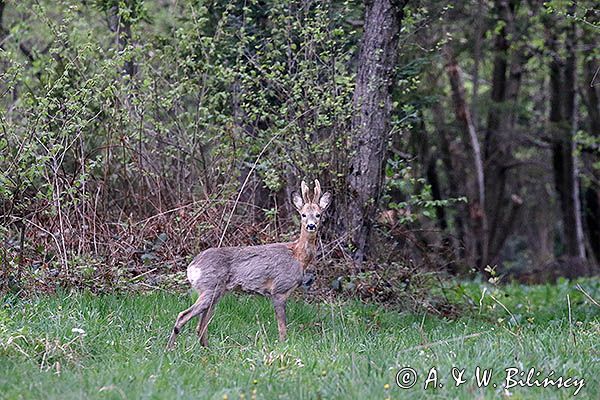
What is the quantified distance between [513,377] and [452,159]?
51.2 ft

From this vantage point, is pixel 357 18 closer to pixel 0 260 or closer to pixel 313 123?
pixel 313 123

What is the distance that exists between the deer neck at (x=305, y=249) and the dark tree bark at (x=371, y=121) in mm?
1990

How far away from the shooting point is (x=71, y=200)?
1027 centimetres

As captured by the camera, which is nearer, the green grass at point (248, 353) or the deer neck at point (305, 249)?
the green grass at point (248, 353)

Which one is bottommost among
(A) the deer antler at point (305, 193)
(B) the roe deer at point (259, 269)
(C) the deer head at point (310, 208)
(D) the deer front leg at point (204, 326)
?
(D) the deer front leg at point (204, 326)

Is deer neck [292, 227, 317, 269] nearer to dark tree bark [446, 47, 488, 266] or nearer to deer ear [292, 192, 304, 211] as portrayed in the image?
deer ear [292, 192, 304, 211]

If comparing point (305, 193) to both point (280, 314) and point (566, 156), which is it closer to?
point (280, 314)

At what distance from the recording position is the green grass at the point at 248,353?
6.13 meters

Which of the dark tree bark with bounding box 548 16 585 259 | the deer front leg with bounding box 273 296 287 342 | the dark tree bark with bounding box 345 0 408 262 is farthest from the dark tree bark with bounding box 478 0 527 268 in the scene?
the deer front leg with bounding box 273 296 287 342

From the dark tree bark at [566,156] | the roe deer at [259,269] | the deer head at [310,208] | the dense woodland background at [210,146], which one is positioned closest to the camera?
the roe deer at [259,269]

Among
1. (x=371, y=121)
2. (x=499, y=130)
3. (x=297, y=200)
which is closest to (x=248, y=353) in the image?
(x=297, y=200)

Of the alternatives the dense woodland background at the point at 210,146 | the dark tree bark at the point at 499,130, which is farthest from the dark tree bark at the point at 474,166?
the dense woodland background at the point at 210,146

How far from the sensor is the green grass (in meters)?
6.13

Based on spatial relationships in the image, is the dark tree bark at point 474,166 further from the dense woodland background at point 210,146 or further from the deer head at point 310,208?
the deer head at point 310,208
